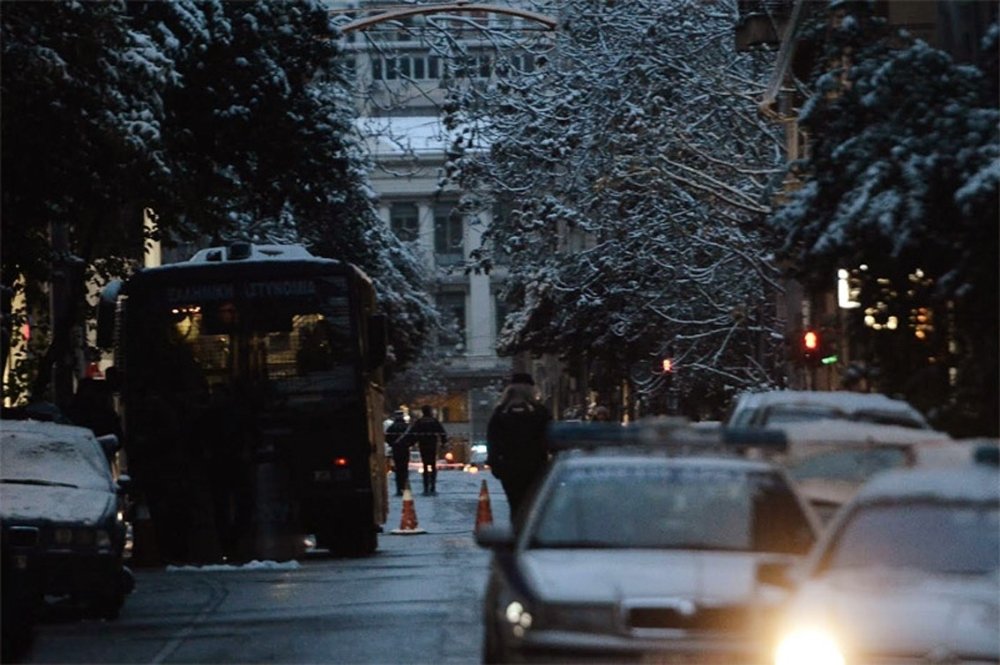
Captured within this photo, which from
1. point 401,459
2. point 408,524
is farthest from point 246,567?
point 401,459

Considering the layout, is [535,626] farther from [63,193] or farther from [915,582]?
[63,193]

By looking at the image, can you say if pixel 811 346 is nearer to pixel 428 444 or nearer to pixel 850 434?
pixel 850 434

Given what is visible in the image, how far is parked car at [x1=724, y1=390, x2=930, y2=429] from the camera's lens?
1714cm

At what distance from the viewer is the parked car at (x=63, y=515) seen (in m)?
18.3

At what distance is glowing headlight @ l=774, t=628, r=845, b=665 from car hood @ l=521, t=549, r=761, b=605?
99 cm

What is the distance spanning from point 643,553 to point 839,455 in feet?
15.2

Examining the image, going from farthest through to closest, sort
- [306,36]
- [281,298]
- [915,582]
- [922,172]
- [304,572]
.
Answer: [306,36]
[281,298]
[304,572]
[922,172]
[915,582]

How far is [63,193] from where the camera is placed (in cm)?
2827

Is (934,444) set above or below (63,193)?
below

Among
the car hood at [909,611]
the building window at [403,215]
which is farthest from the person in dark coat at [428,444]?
the building window at [403,215]

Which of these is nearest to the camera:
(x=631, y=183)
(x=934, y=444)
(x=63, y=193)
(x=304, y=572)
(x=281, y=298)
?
(x=934, y=444)

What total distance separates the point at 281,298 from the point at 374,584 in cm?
527

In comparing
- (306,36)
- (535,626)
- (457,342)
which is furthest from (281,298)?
(457,342)

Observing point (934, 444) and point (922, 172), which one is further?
point (922, 172)
